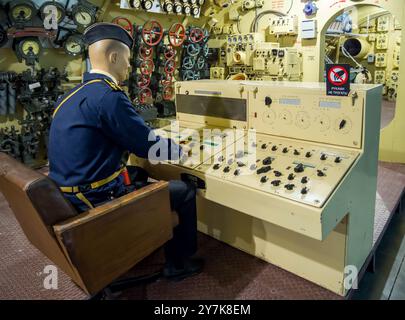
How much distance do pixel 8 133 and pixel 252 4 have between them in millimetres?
4176

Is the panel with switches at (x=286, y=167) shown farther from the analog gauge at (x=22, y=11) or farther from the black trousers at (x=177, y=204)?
the analog gauge at (x=22, y=11)

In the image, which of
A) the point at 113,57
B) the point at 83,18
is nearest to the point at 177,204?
the point at 113,57

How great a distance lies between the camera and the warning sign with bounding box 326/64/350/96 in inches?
70.7

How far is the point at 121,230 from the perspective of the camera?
1534 millimetres

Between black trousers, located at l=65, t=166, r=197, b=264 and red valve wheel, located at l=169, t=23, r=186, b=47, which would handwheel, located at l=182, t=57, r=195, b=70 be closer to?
red valve wheel, located at l=169, t=23, r=186, b=47

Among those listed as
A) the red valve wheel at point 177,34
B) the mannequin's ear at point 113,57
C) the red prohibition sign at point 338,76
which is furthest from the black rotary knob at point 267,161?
the red valve wheel at point 177,34

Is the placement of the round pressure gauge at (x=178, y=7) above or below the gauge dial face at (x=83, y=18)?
above

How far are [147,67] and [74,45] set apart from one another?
3.62ft

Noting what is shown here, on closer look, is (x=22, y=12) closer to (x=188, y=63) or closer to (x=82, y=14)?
(x=82, y=14)

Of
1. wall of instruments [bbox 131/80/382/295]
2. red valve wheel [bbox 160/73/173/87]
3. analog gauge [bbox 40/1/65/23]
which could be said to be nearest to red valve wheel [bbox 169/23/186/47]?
red valve wheel [bbox 160/73/173/87]

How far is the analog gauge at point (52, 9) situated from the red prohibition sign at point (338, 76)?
135 inches

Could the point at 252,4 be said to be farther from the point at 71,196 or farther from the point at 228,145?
the point at 71,196

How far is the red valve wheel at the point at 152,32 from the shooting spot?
4959mm

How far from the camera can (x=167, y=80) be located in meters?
5.46
